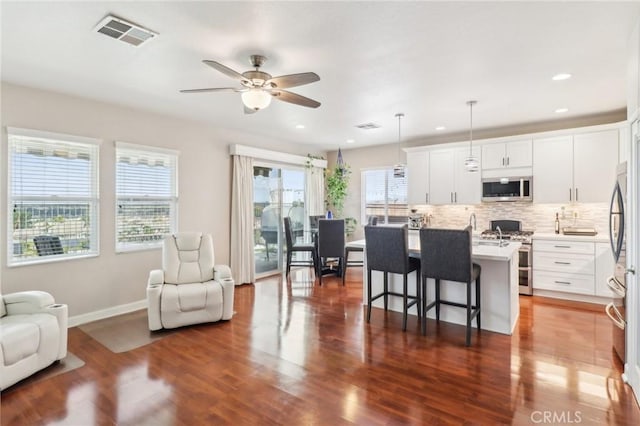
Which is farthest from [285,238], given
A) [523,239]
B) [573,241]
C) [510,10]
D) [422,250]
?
[510,10]

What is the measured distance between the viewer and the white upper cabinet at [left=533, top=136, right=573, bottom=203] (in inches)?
195

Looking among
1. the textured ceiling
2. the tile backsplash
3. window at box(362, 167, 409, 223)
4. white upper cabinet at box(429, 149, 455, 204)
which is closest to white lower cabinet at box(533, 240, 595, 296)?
the tile backsplash

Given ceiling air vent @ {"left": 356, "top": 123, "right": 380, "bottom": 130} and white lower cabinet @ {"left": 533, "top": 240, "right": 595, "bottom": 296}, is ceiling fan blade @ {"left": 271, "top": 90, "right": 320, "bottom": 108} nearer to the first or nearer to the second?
ceiling air vent @ {"left": 356, "top": 123, "right": 380, "bottom": 130}

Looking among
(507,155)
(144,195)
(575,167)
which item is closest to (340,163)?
(507,155)

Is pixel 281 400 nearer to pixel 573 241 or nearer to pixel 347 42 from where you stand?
pixel 347 42

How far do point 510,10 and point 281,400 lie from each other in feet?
10.1

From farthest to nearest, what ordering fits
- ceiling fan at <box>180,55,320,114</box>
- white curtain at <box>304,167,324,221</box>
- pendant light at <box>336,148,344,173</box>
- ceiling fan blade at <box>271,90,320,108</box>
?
white curtain at <box>304,167,324,221</box>
pendant light at <box>336,148,344,173</box>
ceiling fan blade at <box>271,90,320,108</box>
ceiling fan at <box>180,55,320,114</box>

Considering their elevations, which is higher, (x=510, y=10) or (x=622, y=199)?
(x=510, y=10)

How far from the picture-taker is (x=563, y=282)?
4781 millimetres

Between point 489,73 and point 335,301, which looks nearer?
point 489,73

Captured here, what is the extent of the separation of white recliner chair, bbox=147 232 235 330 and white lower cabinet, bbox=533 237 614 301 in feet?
14.4

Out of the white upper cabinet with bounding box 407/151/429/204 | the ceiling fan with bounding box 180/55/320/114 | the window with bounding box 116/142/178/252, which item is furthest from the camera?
the white upper cabinet with bounding box 407/151/429/204

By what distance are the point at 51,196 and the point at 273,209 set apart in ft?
11.4

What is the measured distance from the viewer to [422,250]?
11.6 ft
